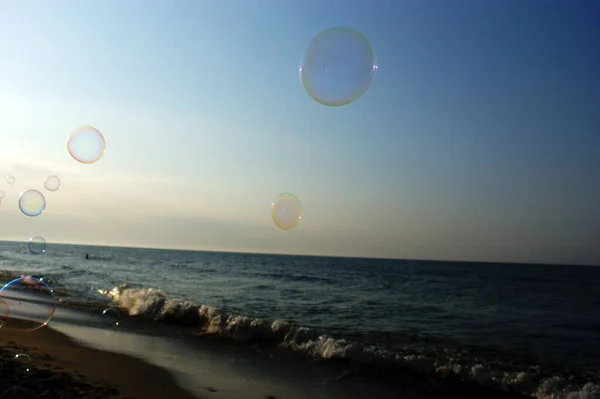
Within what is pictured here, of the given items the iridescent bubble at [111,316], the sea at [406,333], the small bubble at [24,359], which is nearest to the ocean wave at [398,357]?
the sea at [406,333]

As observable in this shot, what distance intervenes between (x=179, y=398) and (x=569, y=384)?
26.5 feet

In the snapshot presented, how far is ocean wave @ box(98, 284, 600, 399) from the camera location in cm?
929

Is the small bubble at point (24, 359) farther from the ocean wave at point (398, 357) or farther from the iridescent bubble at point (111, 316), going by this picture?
the ocean wave at point (398, 357)

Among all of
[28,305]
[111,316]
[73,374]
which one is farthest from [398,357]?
[28,305]

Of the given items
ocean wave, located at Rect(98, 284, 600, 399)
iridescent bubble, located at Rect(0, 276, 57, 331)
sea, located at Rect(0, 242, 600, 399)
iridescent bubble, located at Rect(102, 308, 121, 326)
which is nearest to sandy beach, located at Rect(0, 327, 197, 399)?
iridescent bubble, located at Rect(0, 276, 57, 331)

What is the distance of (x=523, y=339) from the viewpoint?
14.7m

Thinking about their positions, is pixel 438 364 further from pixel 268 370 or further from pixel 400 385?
pixel 268 370

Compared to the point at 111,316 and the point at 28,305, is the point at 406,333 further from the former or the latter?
the point at 28,305

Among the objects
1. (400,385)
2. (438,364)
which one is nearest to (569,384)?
(438,364)

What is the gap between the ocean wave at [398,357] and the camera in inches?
366

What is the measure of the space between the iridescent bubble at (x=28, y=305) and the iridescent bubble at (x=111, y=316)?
1.77 meters

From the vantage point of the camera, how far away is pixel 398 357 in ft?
35.6

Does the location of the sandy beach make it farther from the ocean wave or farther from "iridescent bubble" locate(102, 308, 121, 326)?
the ocean wave

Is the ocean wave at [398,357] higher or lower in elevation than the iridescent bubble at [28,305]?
higher
